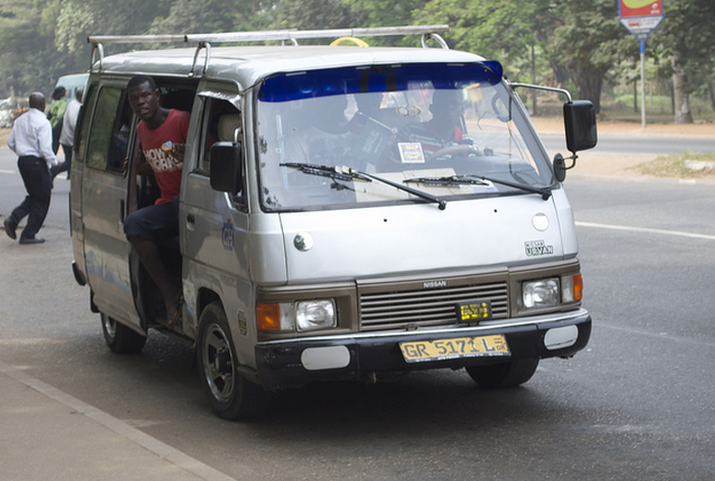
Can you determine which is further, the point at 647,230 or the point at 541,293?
the point at 647,230

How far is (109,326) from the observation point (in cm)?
836

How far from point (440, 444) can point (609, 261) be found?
6215 millimetres

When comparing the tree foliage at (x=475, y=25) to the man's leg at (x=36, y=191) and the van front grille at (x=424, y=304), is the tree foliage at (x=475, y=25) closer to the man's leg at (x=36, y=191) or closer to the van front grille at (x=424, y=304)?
the man's leg at (x=36, y=191)

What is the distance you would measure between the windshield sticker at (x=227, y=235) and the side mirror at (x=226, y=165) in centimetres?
25

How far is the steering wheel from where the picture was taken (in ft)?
19.7

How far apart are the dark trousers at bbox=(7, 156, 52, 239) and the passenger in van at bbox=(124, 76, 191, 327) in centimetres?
767

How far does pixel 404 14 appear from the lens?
58188 mm

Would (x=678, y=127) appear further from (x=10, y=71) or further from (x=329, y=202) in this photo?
(x=10, y=71)

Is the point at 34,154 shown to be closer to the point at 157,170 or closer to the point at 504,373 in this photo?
the point at 157,170

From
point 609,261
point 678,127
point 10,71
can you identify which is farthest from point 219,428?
point 10,71

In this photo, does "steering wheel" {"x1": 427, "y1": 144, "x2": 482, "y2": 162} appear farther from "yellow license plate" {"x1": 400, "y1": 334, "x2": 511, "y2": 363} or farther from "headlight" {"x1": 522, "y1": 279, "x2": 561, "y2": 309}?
"yellow license plate" {"x1": 400, "y1": 334, "x2": 511, "y2": 363}

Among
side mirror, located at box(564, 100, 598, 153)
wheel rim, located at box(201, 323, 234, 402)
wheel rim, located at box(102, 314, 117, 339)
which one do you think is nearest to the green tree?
wheel rim, located at box(102, 314, 117, 339)

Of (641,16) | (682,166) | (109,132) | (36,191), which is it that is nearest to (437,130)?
(109,132)

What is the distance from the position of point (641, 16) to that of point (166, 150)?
3203 cm
